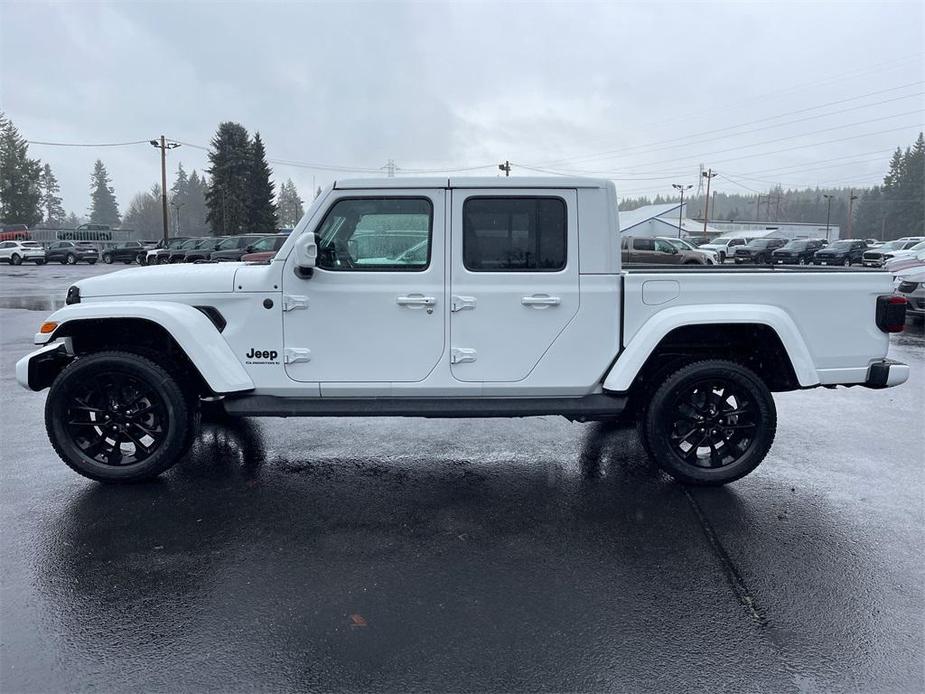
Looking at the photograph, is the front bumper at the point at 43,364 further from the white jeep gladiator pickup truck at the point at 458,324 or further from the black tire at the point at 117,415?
the black tire at the point at 117,415

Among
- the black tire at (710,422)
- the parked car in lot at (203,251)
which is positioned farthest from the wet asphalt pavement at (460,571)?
the parked car in lot at (203,251)

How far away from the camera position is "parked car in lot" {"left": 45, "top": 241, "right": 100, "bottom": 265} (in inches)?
1796

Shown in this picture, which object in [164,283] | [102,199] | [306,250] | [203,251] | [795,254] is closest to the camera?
[306,250]

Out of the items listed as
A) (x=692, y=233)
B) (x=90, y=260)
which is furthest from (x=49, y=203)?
(x=692, y=233)

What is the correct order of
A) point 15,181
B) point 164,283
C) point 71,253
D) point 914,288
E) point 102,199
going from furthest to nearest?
point 102,199 → point 15,181 → point 71,253 → point 914,288 → point 164,283

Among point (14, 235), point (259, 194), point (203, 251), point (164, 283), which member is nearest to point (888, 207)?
point (259, 194)

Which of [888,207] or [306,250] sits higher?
[888,207]

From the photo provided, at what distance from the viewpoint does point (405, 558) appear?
148 inches

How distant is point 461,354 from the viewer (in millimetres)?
4695

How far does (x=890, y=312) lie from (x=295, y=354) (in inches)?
161

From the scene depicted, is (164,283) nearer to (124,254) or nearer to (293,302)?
(293,302)

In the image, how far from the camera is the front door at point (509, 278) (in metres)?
4.67

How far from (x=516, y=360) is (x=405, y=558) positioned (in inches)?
62.7

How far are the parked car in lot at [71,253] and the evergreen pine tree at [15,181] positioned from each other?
43781 millimetres
